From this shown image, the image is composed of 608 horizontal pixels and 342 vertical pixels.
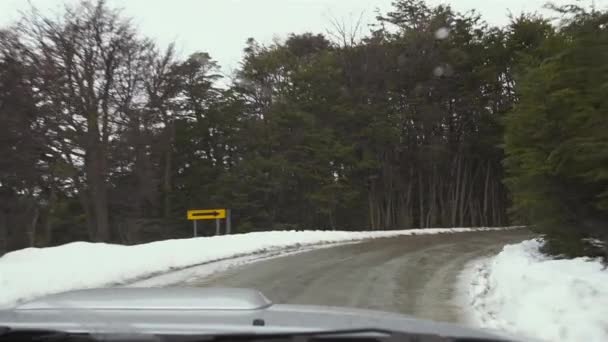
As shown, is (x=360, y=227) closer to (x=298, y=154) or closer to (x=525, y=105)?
(x=298, y=154)

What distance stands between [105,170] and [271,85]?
18032 millimetres

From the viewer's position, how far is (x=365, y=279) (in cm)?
1189

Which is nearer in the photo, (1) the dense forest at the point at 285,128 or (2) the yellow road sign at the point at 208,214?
(2) the yellow road sign at the point at 208,214

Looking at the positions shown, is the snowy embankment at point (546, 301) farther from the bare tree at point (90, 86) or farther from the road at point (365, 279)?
the bare tree at point (90, 86)

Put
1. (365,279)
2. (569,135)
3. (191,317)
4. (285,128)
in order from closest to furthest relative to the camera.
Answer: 1. (191,317)
2. (569,135)
3. (365,279)
4. (285,128)

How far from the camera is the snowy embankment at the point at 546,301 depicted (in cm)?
625

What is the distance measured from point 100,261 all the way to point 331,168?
3199cm

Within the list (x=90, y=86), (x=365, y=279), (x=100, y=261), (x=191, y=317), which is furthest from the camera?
(x=90, y=86)

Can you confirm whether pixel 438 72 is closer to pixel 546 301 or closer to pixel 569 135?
pixel 569 135

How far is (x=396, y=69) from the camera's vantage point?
44.2 m

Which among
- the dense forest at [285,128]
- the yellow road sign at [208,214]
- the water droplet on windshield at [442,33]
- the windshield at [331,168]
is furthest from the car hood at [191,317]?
the water droplet on windshield at [442,33]

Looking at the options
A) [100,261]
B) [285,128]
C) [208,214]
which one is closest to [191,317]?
[100,261]

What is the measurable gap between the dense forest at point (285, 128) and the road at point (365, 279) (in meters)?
15.2

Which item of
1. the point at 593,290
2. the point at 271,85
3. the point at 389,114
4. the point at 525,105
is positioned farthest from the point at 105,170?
the point at 593,290
